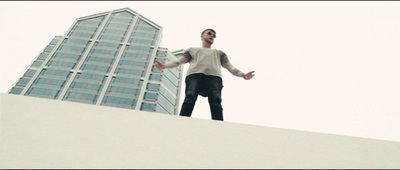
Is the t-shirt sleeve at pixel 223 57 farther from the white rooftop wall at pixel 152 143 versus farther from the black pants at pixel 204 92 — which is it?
the white rooftop wall at pixel 152 143

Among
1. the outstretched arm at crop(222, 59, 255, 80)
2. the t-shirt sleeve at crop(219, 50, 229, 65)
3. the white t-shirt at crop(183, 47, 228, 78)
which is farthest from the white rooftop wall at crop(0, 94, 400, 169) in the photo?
the t-shirt sleeve at crop(219, 50, 229, 65)

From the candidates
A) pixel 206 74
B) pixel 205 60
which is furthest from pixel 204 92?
pixel 205 60

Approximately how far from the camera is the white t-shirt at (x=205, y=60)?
2.48 meters

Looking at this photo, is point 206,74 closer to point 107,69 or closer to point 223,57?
point 223,57

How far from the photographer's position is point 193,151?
3.19ft

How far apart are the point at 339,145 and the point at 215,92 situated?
1375 millimetres

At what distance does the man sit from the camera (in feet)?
7.48

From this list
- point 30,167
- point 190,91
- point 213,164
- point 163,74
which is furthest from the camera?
point 163,74

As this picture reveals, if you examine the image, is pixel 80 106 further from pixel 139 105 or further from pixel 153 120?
pixel 139 105

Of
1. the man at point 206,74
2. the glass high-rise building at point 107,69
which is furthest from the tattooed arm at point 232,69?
the glass high-rise building at point 107,69

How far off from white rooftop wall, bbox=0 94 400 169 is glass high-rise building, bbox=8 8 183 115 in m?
34.9

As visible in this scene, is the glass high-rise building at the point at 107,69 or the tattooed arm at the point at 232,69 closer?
the tattooed arm at the point at 232,69

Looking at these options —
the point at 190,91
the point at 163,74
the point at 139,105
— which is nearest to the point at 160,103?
the point at 139,105

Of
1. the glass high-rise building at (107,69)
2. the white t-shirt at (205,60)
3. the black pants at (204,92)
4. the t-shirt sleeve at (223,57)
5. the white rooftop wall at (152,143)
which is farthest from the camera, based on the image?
the glass high-rise building at (107,69)
